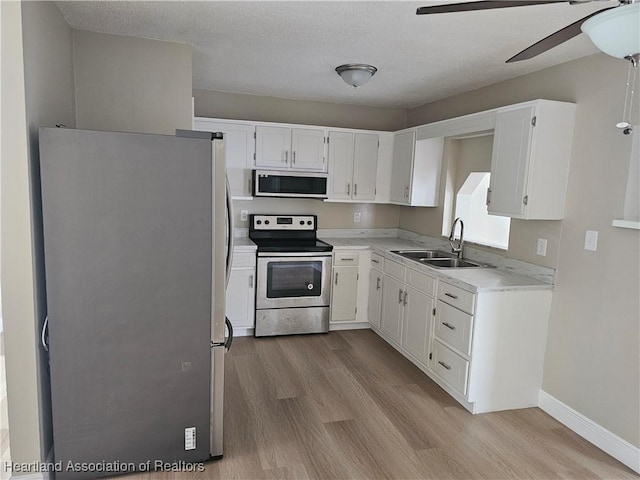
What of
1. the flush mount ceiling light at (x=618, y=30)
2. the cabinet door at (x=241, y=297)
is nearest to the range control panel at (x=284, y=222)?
the cabinet door at (x=241, y=297)

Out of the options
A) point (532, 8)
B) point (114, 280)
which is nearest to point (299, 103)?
point (532, 8)

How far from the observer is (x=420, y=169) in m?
4.30

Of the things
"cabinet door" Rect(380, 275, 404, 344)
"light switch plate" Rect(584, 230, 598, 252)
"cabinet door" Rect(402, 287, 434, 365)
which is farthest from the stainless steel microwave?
"light switch plate" Rect(584, 230, 598, 252)

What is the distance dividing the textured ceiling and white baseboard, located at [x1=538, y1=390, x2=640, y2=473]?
2.32 metres

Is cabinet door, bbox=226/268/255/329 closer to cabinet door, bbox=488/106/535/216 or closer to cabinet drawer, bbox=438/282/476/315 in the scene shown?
cabinet drawer, bbox=438/282/476/315

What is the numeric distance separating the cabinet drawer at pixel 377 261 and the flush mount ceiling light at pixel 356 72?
1.72 meters

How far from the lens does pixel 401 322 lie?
12.7 ft

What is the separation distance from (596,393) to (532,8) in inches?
89.7

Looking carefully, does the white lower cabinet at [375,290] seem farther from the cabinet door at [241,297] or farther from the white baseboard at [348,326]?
the cabinet door at [241,297]

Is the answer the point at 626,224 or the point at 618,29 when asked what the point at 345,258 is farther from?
the point at 618,29

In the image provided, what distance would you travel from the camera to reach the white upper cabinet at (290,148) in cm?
429

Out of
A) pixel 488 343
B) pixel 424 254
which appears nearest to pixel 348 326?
pixel 424 254

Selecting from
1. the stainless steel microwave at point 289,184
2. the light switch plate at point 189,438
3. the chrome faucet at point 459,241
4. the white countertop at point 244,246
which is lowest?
the light switch plate at point 189,438

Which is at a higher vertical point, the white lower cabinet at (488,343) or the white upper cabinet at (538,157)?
the white upper cabinet at (538,157)
